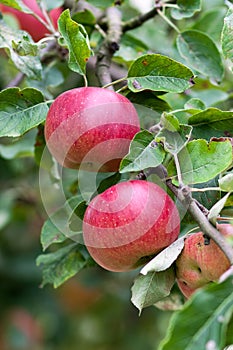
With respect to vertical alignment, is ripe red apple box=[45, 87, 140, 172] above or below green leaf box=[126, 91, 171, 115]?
above

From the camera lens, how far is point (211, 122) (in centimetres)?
89

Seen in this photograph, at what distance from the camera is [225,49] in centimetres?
85

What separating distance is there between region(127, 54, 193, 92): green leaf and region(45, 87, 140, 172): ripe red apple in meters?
0.06

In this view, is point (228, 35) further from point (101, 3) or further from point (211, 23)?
point (211, 23)

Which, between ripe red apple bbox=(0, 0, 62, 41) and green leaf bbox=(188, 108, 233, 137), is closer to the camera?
green leaf bbox=(188, 108, 233, 137)

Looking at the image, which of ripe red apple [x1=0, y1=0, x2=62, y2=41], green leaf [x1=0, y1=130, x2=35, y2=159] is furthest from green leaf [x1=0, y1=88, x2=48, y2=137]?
ripe red apple [x1=0, y1=0, x2=62, y2=41]

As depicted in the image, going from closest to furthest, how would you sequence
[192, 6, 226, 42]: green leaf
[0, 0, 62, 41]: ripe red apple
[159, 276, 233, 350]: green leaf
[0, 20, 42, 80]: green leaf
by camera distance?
[159, 276, 233, 350]: green leaf < [0, 20, 42, 80]: green leaf < [192, 6, 226, 42]: green leaf < [0, 0, 62, 41]: ripe red apple

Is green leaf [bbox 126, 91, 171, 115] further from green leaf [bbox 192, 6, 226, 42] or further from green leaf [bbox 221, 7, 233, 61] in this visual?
green leaf [bbox 192, 6, 226, 42]

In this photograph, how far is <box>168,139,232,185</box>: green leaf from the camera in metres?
0.79

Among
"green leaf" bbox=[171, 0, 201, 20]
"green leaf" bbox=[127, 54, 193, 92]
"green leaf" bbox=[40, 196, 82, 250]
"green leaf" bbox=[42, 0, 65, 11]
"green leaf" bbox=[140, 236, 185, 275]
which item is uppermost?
"green leaf" bbox=[127, 54, 193, 92]

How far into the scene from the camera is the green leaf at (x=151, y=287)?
803mm

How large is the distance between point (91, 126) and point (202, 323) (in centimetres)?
31

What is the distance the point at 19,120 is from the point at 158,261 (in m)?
0.29

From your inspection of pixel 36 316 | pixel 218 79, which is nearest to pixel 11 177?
pixel 36 316
